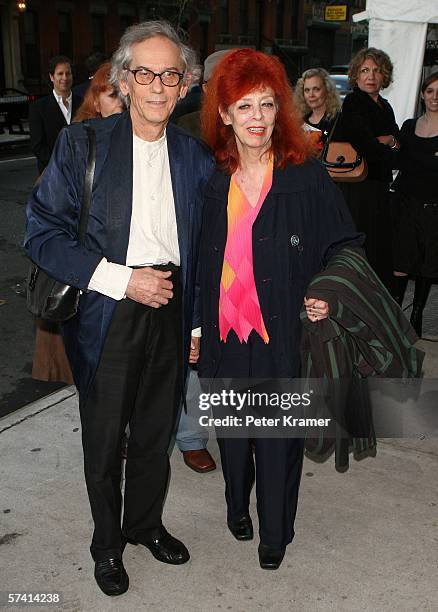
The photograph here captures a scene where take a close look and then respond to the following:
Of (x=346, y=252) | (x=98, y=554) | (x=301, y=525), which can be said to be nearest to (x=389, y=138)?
(x=346, y=252)

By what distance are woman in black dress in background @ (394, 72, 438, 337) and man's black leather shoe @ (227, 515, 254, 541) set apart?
9.40 ft

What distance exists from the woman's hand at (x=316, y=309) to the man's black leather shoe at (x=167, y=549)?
1120mm

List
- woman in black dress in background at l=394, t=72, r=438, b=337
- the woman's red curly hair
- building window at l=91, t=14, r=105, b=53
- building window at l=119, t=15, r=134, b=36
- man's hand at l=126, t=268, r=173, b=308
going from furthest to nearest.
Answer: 1. building window at l=119, t=15, r=134, b=36
2. building window at l=91, t=14, r=105, b=53
3. woman in black dress in background at l=394, t=72, r=438, b=337
4. the woman's red curly hair
5. man's hand at l=126, t=268, r=173, b=308

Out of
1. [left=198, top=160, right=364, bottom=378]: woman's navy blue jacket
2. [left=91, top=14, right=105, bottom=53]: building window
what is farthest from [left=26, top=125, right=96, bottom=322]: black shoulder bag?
[left=91, top=14, right=105, bottom=53]: building window

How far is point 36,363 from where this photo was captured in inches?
154

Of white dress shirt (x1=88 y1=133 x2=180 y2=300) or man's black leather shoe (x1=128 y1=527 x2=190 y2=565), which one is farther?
man's black leather shoe (x1=128 y1=527 x2=190 y2=565)

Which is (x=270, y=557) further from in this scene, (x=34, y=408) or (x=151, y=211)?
(x=34, y=408)

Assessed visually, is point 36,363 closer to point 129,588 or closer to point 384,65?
point 129,588

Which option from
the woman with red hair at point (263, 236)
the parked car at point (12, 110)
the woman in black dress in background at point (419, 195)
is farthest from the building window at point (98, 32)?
the woman with red hair at point (263, 236)

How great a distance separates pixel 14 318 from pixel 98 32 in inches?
1204

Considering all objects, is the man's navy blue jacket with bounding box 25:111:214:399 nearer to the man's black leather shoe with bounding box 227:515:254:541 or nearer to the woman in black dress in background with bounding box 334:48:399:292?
the man's black leather shoe with bounding box 227:515:254:541

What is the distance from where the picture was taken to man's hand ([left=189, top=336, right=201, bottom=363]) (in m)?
3.07

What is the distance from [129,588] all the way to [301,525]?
2.76ft

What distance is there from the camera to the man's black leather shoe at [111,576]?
2781mm
